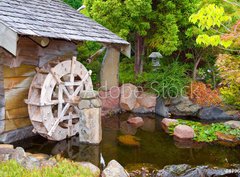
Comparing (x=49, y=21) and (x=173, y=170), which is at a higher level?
(x=49, y=21)

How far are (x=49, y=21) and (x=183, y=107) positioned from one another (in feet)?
Result: 19.0

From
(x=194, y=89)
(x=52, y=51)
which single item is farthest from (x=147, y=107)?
(x=52, y=51)

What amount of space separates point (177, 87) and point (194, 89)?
1.02m

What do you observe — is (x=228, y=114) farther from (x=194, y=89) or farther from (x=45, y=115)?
(x=45, y=115)

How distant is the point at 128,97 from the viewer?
1000 cm

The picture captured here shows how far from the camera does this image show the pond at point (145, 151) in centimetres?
589

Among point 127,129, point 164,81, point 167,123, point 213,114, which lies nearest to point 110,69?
point 164,81

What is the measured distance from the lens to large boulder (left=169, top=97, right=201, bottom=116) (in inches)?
392

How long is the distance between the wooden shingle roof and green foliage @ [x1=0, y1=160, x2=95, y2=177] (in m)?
2.16

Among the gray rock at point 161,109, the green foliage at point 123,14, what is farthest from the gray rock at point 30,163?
the gray rock at point 161,109

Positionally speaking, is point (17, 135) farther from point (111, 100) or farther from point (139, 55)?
point (139, 55)

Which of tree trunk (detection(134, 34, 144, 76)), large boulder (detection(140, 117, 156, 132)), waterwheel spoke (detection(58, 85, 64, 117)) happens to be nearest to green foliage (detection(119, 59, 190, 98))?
tree trunk (detection(134, 34, 144, 76))

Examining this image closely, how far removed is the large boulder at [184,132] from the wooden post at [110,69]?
3.68 m

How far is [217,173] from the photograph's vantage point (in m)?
5.38
